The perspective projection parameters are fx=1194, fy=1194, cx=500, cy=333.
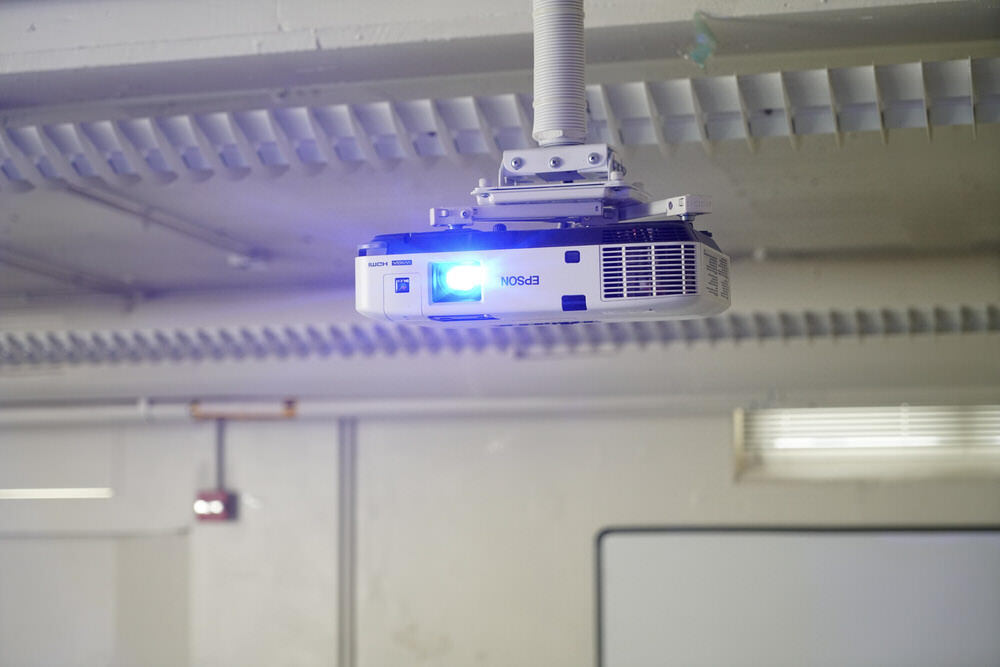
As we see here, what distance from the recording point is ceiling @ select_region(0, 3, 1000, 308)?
256cm

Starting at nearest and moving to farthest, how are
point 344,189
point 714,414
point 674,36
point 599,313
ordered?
1. point 599,313
2. point 674,36
3. point 344,189
4. point 714,414

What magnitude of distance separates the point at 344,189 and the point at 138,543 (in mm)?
2255

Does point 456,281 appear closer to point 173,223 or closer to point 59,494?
point 173,223

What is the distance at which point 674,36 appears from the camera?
2.54 m

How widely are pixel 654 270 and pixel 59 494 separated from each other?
4.05 meters

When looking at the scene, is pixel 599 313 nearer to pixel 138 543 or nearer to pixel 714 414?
pixel 714 414

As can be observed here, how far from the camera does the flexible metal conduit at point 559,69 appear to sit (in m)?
1.94

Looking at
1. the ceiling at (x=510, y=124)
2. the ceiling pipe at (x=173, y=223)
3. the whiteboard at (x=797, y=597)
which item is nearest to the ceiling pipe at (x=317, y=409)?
the whiteboard at (x=797, y=597)

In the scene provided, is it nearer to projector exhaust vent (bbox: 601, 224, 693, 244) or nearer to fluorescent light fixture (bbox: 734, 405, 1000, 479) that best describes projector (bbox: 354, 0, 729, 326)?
projector exhaust vent (bbox: 601, 224, 693, 244)

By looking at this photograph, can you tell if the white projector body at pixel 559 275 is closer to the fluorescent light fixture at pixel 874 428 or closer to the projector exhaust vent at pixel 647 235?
the projector exhaust vent at pixel 647 235

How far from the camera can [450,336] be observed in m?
4.67

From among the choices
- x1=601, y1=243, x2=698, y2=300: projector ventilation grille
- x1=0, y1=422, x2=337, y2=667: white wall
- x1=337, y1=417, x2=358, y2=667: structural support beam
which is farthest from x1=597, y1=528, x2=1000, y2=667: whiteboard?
x1=601, y1=243, x2=698, y2=300: projector ventilation grille

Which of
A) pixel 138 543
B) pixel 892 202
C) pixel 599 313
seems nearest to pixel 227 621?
pixel 138 543

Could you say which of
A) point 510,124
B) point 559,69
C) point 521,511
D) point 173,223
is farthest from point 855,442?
point 559,69
